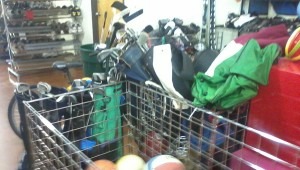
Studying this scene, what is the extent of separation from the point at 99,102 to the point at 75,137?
0.24m

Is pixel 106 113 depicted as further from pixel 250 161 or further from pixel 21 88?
pixel 250 161

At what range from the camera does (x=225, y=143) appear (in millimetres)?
1273

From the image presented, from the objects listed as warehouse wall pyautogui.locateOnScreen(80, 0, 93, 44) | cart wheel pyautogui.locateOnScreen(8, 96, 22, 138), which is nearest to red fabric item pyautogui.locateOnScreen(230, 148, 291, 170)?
cart wheel pyautogui.locateOnScreen(8, 96, 22, 138)

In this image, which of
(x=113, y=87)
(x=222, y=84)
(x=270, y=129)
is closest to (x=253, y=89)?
(x=222, y=84)

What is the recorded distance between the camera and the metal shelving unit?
14.2 ft

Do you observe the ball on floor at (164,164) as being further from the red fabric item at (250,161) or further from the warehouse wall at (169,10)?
the warehouse wall at (169,10)

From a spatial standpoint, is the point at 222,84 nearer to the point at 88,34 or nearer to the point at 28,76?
the point at 28,76

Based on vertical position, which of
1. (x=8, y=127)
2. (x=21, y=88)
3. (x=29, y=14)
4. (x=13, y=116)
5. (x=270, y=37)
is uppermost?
(x=29, y=14)

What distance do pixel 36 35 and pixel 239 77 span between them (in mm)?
4195

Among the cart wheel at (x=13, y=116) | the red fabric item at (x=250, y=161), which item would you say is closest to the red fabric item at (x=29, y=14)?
the cart wheel at (x=13, y=116)

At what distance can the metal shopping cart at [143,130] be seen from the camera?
1152 millimetres

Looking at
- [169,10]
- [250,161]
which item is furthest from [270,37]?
[169,10]

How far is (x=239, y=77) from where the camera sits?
1100 mm

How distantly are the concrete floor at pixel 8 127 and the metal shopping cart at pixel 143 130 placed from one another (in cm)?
75
